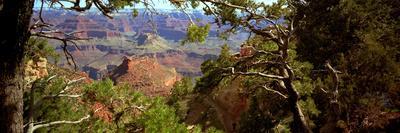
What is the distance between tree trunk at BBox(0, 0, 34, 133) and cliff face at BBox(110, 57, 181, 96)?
118m

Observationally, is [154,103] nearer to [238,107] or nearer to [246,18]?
[246,18]

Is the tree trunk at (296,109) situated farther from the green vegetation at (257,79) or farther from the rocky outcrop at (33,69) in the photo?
the rocky outcrop at (33,69)

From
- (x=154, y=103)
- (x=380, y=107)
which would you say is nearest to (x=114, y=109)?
(x=154, y=103)

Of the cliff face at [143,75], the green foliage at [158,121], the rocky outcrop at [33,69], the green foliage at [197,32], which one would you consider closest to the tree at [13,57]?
the green foliage at [197,32]

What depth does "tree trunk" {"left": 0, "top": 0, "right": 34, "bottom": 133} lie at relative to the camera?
510cm

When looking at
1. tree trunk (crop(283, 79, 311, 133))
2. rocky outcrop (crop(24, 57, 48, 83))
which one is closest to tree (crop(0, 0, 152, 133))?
rocky outcrop (crop(24, 57, 48, 83))

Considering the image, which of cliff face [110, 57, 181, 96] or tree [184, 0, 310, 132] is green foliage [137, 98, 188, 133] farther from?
cliff face [110, 57, 181, 96]

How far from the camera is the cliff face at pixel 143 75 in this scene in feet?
424

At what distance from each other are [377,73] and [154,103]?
8.76m

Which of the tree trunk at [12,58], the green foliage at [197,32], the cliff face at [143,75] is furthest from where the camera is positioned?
the cliff face at [143,75]

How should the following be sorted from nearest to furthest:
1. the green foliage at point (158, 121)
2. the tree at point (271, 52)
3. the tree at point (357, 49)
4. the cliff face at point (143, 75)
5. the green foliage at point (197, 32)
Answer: the green foliage at point (197, 32) → the green foliage at point (158, 121) → the tree at point (271, 52) → the tree at point (357, 49) → the cliff face at point (143, 75)

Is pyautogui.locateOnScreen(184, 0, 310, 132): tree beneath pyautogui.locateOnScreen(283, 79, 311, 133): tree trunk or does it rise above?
above

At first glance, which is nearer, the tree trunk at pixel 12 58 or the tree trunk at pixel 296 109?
the tree trunk at pixel 12 58

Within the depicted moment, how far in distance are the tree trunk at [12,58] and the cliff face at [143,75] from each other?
11800 centimetres
